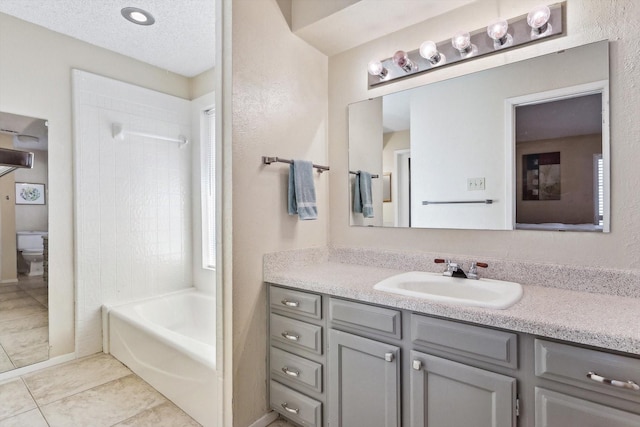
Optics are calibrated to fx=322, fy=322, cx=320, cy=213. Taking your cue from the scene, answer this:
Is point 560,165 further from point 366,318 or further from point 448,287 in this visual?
point 366,318

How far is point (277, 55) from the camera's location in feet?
6.29

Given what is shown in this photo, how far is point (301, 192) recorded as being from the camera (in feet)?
6.39

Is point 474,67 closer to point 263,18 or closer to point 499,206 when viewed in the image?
point 499,206

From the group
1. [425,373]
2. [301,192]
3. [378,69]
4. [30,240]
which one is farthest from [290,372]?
[30,240]

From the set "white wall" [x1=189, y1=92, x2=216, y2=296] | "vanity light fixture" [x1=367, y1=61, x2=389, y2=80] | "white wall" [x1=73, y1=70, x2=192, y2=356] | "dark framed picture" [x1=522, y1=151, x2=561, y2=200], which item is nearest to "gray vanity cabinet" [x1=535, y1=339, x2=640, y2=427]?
"dark framed picture" [x1=522, y1=151, x2=561, y2=200]

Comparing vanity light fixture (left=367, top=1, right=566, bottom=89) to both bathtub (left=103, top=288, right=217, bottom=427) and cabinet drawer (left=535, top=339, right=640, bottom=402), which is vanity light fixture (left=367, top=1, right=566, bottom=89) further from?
bathtub (left=103, top=288, right=217, bottom=427)

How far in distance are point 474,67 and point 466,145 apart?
16.4 inches

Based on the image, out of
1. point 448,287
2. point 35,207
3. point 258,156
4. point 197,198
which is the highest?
point 258,156

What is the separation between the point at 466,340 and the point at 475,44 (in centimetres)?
148

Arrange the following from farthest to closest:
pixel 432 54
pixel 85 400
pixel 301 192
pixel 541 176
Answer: pixel 85 400 → pixel 301 192 → pixel 432 54 → pixel 541 176

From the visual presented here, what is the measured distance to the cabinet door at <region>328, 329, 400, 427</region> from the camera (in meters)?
1.37

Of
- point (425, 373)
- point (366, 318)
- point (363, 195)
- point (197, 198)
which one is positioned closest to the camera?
point (425, 373)

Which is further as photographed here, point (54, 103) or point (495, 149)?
point (54, 103)

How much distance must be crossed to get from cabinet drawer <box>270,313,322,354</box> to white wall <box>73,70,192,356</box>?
1773mm
